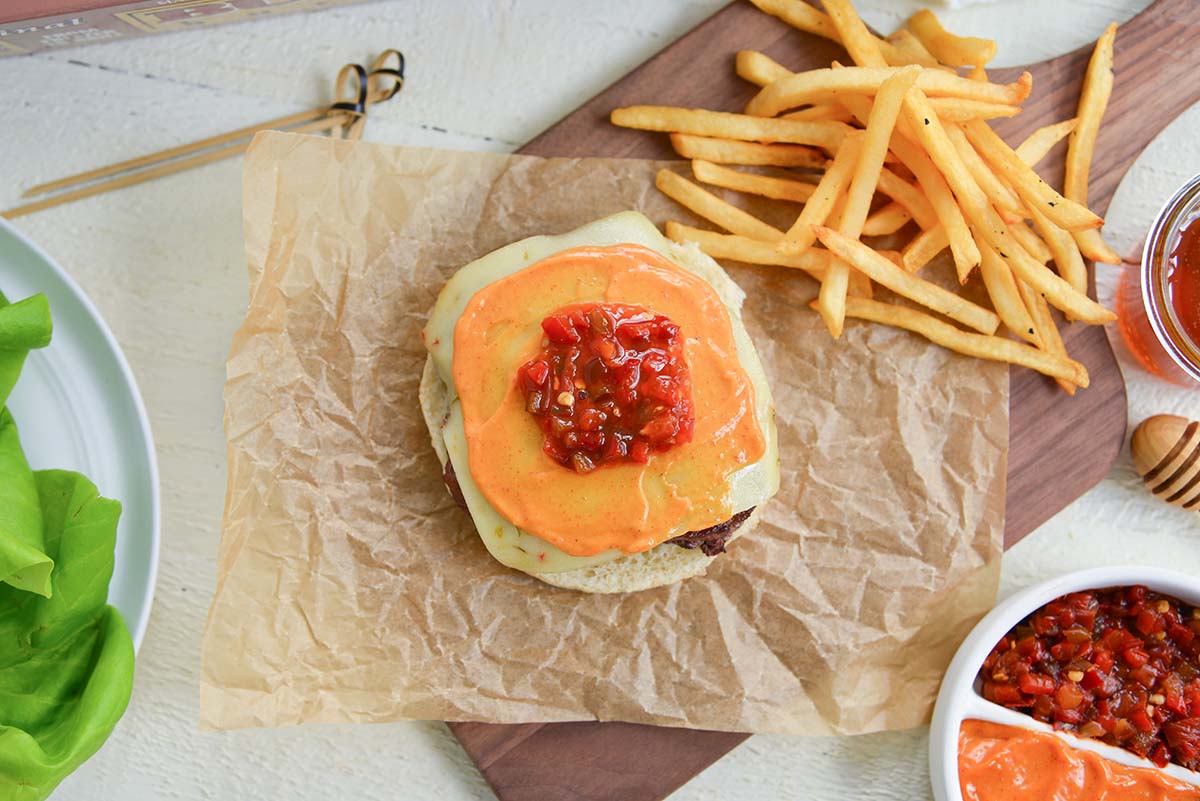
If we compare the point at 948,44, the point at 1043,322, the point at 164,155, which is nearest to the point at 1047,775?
the point at 1043,322

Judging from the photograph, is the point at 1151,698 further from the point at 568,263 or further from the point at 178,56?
the point at 178,56

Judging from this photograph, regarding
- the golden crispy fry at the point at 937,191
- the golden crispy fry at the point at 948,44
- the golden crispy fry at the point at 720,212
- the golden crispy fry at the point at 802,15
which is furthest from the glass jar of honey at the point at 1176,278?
the golden crispy fry at the point at 720,212

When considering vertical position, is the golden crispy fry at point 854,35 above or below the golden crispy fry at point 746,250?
above

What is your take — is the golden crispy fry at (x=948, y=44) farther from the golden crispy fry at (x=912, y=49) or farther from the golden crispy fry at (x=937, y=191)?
the golden crispy fry at (x=937, y=191)

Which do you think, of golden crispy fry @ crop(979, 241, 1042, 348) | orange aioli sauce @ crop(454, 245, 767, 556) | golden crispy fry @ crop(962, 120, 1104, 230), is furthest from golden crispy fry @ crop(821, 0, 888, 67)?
orange aioli sauce @ crop(454, 245, 767, 556)

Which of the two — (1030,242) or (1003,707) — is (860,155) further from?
(1003,707)

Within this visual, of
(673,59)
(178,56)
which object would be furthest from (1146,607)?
(178,56)
